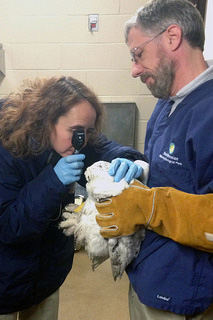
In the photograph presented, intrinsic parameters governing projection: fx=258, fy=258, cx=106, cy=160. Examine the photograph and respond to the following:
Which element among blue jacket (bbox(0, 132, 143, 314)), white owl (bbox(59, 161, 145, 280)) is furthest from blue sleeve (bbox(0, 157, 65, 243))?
white owl (bbox(59, 161, 145, 280))

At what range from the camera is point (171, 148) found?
2.78 ft

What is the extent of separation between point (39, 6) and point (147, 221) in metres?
2.58

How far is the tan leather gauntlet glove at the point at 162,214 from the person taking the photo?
72 cm

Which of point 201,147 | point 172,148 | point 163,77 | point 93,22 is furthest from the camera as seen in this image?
point 93,22

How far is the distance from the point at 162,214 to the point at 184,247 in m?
0.14

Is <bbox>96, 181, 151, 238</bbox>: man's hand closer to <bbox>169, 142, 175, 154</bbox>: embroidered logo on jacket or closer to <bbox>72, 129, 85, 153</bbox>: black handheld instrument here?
<bbox>169, 142, 175, 154</bbox>: embroidered logo on jacket

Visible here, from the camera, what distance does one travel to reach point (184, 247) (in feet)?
2.63

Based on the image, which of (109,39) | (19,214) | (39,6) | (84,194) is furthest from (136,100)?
(19,214)

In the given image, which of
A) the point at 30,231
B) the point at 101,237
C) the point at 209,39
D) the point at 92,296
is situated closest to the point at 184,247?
the point at 101,237

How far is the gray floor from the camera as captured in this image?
1.87 metres

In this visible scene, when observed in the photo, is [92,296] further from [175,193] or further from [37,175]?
[175,193]

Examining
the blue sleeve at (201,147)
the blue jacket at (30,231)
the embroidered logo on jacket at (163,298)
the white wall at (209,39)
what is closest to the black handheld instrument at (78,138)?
the blue jacket at (30,231)

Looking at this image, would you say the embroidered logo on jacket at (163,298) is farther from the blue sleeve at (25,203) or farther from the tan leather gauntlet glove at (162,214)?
the blue sleeve at (25,203)

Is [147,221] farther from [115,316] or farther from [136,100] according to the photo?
[136,100]
